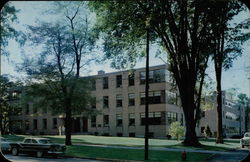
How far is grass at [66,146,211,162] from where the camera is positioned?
52.6 feet

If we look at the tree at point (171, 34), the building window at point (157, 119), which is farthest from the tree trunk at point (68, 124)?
the building window at point (157, 119)

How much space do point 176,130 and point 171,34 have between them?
27.0 feet

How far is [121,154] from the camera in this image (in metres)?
18.2

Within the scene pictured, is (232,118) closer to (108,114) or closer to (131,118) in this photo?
(108,114)

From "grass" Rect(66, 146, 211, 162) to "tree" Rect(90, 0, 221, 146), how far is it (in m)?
4.86

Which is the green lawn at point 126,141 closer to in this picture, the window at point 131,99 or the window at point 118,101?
the window at point 118,101

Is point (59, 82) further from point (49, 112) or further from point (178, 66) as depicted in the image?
point (178, 66)

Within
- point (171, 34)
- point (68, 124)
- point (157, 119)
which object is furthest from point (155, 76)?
point (68, 124)

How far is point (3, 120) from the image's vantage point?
12500 mm

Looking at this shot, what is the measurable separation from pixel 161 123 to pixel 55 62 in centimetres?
1415

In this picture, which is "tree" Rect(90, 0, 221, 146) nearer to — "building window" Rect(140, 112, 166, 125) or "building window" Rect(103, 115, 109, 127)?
"building window" Rect(140, 112, 166, 125)

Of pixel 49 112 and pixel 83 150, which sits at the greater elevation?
pixel 49 112

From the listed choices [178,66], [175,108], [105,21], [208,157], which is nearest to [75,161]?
[208,157]

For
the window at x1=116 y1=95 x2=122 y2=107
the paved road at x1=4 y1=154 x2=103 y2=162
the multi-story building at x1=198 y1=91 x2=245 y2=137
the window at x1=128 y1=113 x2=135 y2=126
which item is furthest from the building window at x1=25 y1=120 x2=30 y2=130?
the multi-story building at x1=198 y1=91 x2=245 y2=137
